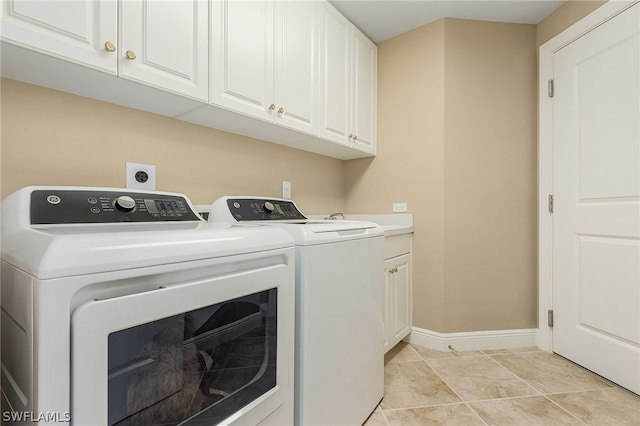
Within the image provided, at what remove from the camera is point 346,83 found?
2.05m

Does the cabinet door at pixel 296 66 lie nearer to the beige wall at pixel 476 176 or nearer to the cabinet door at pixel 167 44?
the cabinet door at pixel 167 44

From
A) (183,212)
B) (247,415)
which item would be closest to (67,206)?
(183,212)

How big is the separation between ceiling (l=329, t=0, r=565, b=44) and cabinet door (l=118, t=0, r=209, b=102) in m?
1.08

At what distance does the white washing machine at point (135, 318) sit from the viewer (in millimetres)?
527

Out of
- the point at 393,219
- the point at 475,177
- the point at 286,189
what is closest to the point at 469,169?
the point at 475,177

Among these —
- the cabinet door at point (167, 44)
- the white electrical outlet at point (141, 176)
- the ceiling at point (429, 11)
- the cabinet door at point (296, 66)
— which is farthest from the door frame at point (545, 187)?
the white electrical outlet at point (141, 176)

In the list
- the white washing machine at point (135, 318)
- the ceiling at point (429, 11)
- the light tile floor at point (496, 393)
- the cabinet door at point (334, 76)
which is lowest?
the light tile floor at point (496, 393)

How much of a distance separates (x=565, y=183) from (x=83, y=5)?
A: 2.57 metres

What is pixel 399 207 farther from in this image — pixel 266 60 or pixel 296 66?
pixel 266 60

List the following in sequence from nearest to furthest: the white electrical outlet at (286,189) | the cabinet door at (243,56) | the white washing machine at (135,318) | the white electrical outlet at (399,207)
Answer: the white washing machine at (135,318), the cabinet door at (243,56), the white electrical outlet at (286,189), the white electrical outlet at (399,207)

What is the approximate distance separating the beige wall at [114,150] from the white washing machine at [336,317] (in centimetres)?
29

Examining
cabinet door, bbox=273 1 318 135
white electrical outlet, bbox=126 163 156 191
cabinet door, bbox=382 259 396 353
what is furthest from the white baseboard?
white electrical outlet, bbox=126 163 156 191

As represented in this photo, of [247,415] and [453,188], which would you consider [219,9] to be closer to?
[247,415]

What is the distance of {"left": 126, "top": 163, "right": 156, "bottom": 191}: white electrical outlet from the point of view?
4.33ft
